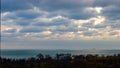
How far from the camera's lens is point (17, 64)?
35188 mm

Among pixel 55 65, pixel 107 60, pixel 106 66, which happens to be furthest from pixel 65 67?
A: pixel 107 60

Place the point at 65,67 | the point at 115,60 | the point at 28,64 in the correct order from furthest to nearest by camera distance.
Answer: the point at 115,60 < the point at 28,64 < the point at 65,67

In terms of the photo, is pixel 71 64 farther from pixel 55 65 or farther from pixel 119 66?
pixel 119 66

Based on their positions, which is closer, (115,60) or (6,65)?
(6,65)

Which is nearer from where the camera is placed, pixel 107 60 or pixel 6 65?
pixel 6 65

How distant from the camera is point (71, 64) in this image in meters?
33.6

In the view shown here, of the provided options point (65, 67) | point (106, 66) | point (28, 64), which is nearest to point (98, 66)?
point (106, 66)

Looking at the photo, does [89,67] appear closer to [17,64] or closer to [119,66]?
[119,66]

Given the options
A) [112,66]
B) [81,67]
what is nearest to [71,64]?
[81,67]

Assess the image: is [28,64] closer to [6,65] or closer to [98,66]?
[6,65]

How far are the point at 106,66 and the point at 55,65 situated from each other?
475 cm

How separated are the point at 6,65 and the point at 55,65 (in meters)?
4.69

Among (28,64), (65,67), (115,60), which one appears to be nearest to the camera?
(65,67)

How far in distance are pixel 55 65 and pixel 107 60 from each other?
263 inches
